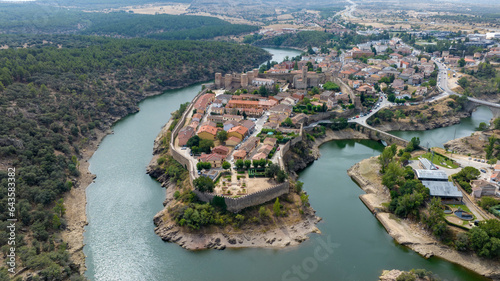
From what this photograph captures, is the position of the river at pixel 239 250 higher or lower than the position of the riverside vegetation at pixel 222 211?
lower

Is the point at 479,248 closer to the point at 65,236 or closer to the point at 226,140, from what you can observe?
the point at 226,140

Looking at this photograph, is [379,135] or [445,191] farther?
[379,135]

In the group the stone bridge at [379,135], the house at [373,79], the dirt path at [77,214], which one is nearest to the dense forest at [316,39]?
the house at [373,79]

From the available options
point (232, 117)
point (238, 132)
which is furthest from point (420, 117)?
point (238, 132)

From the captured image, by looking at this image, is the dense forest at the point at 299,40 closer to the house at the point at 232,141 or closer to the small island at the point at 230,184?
the small island at the point at 230,184

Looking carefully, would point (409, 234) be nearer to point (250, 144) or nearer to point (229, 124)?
point (250, 144)

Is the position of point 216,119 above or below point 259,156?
above

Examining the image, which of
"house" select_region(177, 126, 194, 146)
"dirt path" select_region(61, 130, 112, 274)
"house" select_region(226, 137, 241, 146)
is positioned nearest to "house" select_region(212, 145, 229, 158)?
"house" select_region(226, 137, 241, 146)
